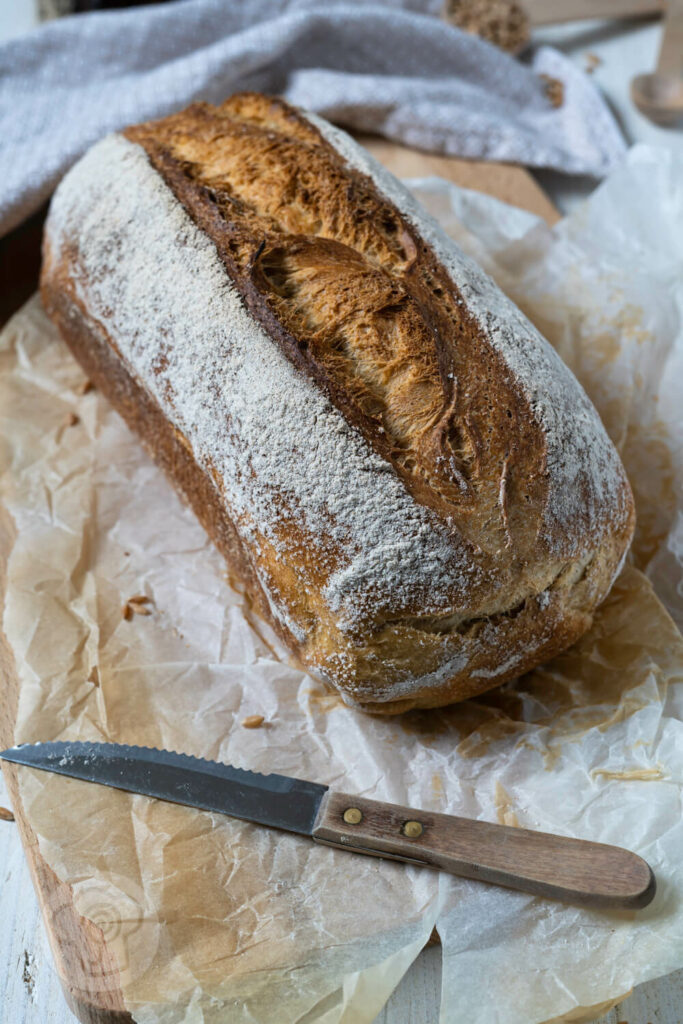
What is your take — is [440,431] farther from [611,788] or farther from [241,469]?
[611,788]

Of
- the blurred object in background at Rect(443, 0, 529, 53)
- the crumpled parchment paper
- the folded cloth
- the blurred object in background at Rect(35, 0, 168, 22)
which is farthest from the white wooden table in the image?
the blurred object in background at Rect(443, 0, 529, 53)

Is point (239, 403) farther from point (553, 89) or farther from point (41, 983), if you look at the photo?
point (553, 89)

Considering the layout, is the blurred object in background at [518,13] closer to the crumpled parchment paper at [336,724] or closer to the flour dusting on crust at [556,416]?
the crumpled parchment paper at [336,724]

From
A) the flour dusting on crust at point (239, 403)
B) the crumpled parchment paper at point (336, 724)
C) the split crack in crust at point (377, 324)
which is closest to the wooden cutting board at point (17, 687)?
the crumpled parchment paper at point (336, 724)

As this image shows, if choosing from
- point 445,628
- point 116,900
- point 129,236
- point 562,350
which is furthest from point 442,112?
point 116,900

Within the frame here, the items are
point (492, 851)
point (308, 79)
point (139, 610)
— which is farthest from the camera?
point (308, 79)

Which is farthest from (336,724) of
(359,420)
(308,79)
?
(308,79)

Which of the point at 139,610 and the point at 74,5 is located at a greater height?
the point at 74,5
